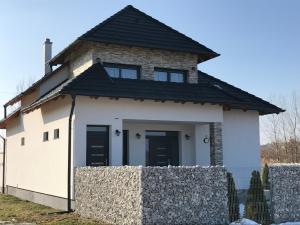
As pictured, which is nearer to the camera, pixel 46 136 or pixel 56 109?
pixel 56 109

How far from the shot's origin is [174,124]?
18859mm

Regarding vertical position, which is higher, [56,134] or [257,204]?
[56,134]

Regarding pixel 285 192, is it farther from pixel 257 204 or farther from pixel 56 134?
pixel 56 134

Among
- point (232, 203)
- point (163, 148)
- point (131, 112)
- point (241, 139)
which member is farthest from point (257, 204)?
point (241, 139)

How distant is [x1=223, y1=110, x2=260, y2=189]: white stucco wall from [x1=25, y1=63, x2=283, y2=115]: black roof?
76 centimetres

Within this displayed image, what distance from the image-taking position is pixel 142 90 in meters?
16.6

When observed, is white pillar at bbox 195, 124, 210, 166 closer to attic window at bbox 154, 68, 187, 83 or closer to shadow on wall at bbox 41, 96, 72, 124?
attic window at bbox 154, 68, 187, 83

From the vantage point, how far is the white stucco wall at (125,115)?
15492 millimetres

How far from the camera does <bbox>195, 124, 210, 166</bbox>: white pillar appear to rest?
60.6 ft

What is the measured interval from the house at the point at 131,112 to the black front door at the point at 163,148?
0.14ft

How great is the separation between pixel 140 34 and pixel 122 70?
6.19 ft

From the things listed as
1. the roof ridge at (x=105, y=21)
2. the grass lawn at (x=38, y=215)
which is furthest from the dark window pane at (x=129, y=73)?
the grass lawn at (x=38, y=215)

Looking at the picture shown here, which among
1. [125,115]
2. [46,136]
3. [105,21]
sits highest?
[105,21]

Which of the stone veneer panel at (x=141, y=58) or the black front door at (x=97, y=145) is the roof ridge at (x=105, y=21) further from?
the black front door at (x=97, y=145)
